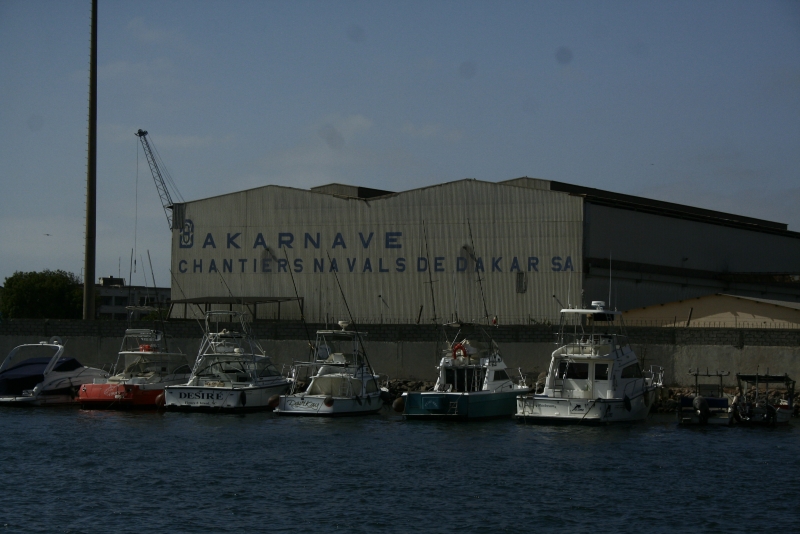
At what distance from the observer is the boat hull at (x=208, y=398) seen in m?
37.9

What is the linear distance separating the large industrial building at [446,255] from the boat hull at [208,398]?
1275 cm

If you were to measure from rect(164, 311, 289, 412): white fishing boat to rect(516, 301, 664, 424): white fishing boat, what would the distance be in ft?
33.5

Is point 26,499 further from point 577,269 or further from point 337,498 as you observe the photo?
point 577,269

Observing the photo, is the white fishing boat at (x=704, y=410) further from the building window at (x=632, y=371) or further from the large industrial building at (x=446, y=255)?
the large industrial building at (x=446, y=255)

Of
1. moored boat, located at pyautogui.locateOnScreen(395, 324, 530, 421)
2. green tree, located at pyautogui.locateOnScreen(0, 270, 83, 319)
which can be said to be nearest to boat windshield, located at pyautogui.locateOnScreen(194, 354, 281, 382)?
moored boat, located at pyautogui.locateOnScreen(395, 324, 530, 421)

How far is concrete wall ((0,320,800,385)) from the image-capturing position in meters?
40.5

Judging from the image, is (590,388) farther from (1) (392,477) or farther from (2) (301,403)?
(1) (392,477)

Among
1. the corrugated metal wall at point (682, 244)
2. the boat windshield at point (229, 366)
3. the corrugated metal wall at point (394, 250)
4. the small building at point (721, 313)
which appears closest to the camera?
the boat windshield at point (229, 366)

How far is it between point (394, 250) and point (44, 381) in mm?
18669

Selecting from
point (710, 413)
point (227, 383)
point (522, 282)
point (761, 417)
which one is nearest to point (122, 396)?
point (227, 383)

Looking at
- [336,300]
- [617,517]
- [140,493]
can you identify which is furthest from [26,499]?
[336,300]

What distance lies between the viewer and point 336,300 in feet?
176

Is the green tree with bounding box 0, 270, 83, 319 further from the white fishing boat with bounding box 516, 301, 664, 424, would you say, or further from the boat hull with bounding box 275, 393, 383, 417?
the white fishing boat with bounding box 516, 301, 664, 424

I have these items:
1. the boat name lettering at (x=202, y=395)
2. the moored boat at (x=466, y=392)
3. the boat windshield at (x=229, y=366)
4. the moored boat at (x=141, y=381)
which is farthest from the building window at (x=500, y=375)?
the moored boat at (x=141, y=381)
